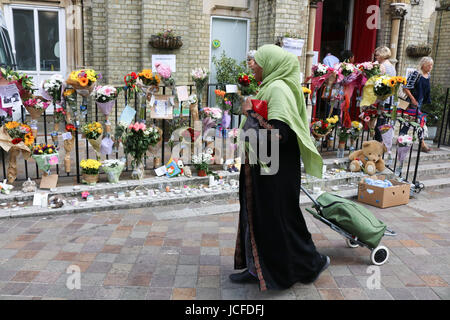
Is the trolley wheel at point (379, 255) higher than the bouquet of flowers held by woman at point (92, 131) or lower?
lower

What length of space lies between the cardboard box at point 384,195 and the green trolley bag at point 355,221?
185 cm

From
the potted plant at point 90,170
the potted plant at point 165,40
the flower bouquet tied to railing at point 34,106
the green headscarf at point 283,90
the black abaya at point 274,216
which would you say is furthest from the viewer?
the potted plant at point 165,40

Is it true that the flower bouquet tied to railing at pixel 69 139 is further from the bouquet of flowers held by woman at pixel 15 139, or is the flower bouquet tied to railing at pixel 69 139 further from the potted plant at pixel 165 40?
the potted plant at pixel 165 40

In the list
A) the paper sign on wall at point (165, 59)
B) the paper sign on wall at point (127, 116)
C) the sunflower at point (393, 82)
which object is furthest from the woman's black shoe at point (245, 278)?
the paper sign on wall at point (165, 59)

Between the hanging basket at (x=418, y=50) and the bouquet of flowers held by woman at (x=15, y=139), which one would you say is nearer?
the bouquet of flowers held by woman at (x=15, y=139)

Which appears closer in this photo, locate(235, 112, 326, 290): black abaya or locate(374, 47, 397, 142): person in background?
locate(235, 112, 326, 290): black abaya

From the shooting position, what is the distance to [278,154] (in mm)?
3166

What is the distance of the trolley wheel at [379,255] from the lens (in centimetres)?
390

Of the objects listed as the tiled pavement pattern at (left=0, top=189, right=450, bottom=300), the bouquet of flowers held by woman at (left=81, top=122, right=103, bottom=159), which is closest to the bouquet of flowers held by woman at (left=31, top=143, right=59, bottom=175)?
A: the bouquet of flowers held by woman at (left=81, top=122, right=103, bottom=159)

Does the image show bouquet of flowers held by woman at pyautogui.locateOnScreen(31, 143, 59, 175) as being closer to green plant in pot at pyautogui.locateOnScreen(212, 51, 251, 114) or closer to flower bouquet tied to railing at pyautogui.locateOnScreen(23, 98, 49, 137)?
flower bouquet tied to railing at pyautogui.locateOnScreen(23, 98, 49, 137)

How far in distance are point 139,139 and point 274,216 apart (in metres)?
3.15

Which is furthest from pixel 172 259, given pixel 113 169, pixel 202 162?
pixel 202 162

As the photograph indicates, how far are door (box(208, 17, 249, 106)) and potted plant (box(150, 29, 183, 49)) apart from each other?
145cm

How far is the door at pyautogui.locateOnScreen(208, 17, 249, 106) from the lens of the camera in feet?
32.0
